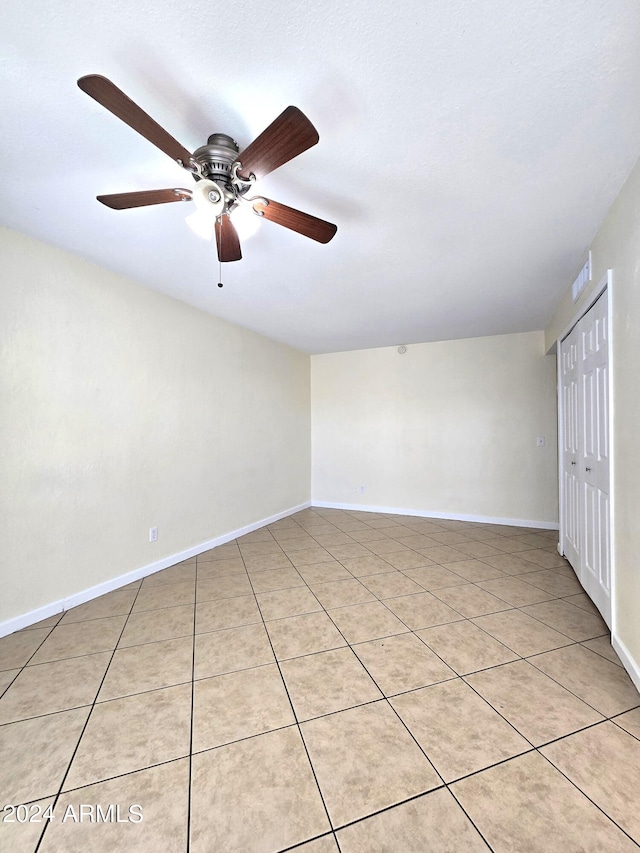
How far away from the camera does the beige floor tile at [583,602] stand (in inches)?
96.6

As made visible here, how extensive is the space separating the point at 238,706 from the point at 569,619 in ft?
6.91

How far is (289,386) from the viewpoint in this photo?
5.22 m

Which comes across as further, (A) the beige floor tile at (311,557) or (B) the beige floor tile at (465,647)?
(A) the beige floor tile at (311,557)

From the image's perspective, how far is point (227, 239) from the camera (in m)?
1.83

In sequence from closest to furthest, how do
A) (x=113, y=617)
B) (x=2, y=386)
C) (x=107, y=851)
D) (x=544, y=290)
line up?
1. (x=107, y=851)
2. (x=2, y=386)
3. (x=113, y=617)
4. (x=544, y=290)

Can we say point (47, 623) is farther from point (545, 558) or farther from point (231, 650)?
point (545, 558)

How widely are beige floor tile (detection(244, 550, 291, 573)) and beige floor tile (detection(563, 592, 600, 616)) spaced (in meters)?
2.20

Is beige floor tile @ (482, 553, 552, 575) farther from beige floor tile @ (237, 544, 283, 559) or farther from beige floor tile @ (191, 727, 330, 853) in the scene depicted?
beige floor tile @ (191, 727, 330, 853)

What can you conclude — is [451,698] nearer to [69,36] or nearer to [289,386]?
[69,36]

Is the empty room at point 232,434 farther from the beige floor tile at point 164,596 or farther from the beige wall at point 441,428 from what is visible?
the beige wall at point 441,428

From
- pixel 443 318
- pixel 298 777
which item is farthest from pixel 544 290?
pixel 298 777

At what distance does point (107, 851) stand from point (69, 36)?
2.46 metres

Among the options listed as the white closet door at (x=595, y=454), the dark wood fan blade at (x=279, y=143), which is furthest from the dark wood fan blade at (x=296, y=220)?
the white closet door at (x=595, y=454)

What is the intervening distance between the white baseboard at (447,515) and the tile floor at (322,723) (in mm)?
2011
